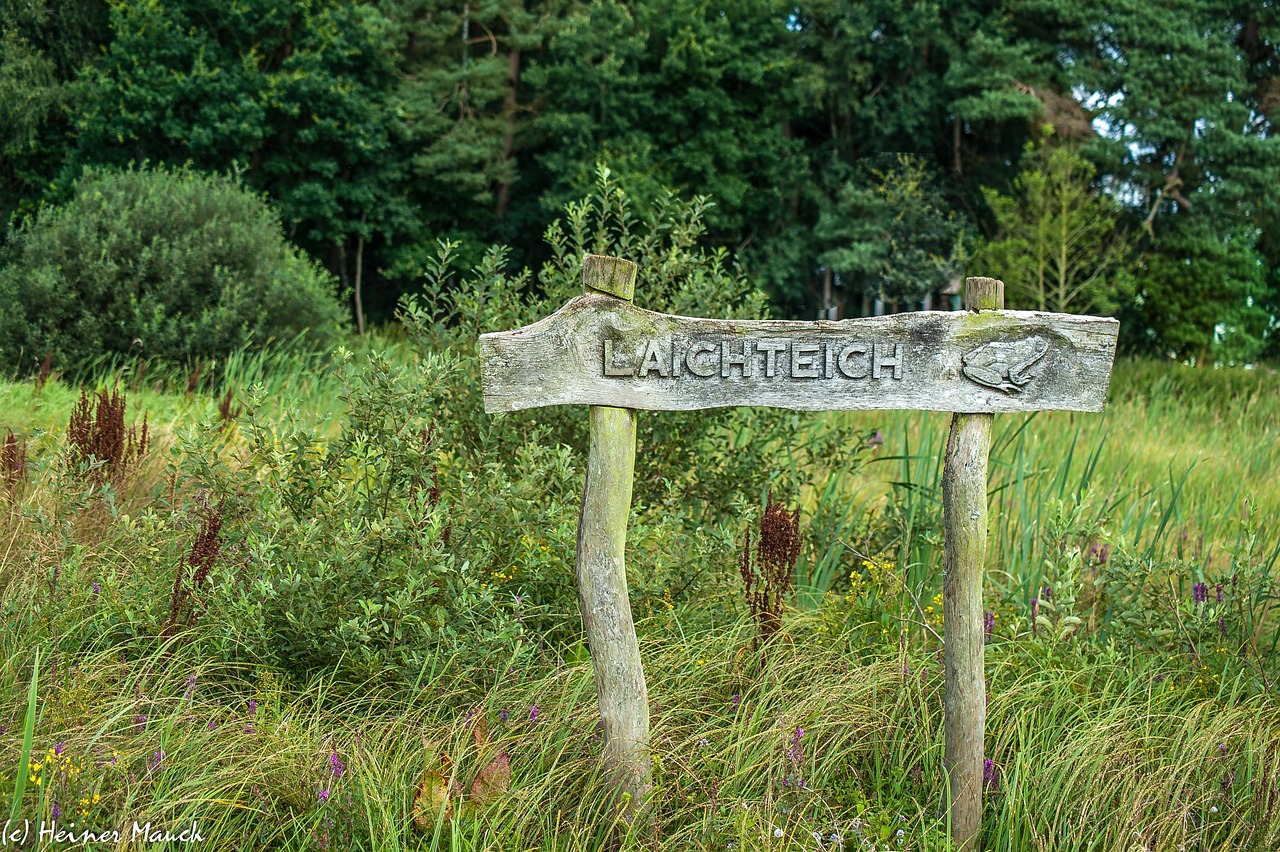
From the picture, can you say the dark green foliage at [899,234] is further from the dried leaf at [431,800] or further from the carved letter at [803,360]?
the dried leaf at [431,800]

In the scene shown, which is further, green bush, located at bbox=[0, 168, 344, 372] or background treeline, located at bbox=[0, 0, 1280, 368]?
background treeline, located at bbox=[0, 0, 1280, 368]

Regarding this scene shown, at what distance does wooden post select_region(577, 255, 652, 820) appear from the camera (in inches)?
115

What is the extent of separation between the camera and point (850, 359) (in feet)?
9.86

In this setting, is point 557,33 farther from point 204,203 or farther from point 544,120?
point 204,203

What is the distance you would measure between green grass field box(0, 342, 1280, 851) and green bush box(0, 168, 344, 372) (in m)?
5.85

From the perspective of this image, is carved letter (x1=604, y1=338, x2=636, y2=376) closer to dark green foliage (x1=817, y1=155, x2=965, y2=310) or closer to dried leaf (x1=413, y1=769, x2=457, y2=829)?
dried leaf (x1=413, y1=769, x2=457, y2=829)

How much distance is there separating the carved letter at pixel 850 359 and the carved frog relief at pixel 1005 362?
28 centimetres

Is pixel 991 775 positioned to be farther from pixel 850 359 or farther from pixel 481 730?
pixel 481 730

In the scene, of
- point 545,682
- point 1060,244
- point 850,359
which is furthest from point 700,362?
point 1060,244

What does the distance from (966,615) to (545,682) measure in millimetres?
1291

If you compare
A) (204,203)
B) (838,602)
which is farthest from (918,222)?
(838,602)

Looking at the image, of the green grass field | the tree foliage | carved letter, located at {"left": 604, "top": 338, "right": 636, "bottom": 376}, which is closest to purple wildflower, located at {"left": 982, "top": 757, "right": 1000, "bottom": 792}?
the green grass field

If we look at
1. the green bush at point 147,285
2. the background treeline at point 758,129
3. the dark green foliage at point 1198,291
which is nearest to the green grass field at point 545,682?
the green bush at point 147,285

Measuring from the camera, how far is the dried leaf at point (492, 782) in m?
2.81
